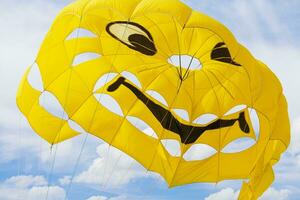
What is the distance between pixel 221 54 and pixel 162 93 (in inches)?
95.0

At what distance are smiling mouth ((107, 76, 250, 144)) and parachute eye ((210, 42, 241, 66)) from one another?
213cm

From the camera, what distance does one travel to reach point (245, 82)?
17.0 metres

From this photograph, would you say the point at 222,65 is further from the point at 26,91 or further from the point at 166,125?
the point at 26,91

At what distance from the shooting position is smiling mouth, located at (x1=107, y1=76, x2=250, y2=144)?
18.1 meters

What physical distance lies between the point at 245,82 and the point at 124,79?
3.49 metres

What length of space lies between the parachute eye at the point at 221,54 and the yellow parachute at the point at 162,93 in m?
0.04

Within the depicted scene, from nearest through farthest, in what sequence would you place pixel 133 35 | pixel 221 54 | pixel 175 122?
pixel 221 54 < pixel 133 35 < pixel 175 122

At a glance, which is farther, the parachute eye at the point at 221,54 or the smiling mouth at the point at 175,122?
the smiling mouth at the point at 175,122

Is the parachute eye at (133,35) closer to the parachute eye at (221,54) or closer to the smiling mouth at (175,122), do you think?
the smiling mouth at (175,122)

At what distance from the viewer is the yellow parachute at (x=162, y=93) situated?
53.8 ft

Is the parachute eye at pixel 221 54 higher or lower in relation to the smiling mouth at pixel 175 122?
higher

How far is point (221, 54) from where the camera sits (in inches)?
659

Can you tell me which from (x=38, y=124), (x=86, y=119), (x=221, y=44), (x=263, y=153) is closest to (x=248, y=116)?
(x=263, y=153)

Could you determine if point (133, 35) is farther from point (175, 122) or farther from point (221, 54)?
point (175, 122)
